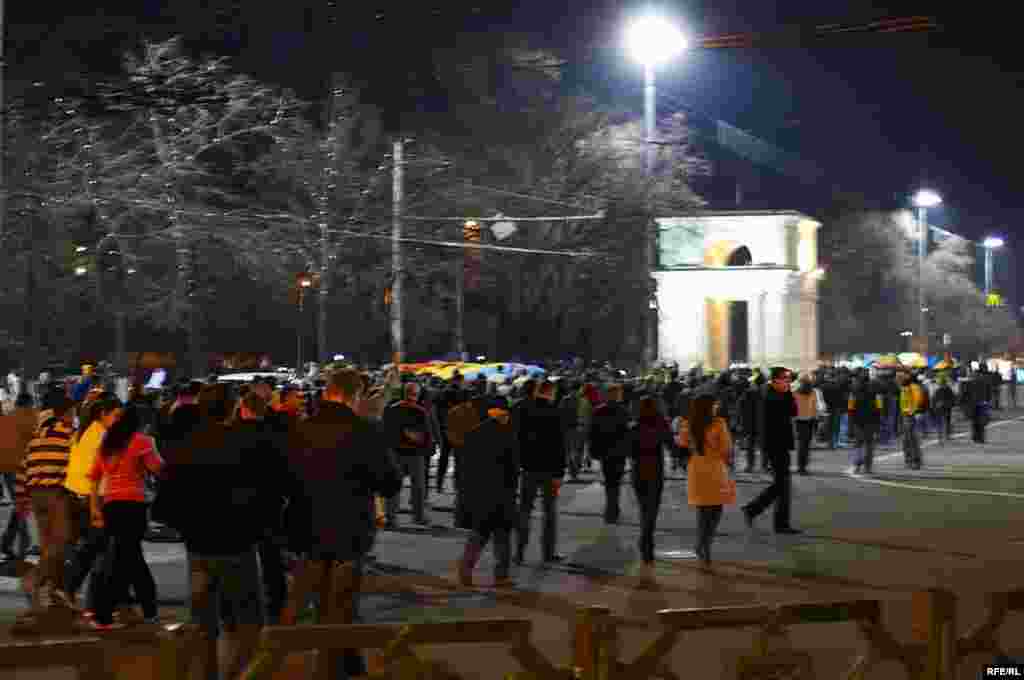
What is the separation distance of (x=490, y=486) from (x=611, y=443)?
6.26 metres

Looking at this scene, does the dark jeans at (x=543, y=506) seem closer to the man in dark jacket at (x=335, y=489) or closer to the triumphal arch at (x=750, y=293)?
the man in dark jacket at (x=335, y=489)

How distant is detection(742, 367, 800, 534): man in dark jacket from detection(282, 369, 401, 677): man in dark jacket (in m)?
9.09

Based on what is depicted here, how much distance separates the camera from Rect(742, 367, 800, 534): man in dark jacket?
1708cm

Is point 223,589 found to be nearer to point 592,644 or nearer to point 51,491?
point 592,644

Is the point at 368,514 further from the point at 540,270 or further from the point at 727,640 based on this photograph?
the point at 540,270

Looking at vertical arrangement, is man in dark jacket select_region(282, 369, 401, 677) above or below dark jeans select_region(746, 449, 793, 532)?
above

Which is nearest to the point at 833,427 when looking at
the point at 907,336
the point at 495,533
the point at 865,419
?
the point at 865,419

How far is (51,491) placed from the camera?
12109mm

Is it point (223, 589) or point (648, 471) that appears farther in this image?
point (648, 471)

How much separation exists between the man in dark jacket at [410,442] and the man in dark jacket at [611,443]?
2242 millimetres

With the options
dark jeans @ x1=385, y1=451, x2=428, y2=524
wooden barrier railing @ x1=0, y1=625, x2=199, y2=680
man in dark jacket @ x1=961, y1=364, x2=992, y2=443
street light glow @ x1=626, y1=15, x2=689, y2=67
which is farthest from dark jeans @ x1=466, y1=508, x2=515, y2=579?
man in dark jacket @ x1=961, y1=364, x2=992, y2=443

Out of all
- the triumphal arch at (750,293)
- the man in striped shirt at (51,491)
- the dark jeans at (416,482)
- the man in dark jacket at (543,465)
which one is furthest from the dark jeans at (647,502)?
the triumphal arch at (750,293)

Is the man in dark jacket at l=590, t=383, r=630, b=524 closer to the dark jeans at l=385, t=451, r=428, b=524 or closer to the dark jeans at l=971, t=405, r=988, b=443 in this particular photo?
the dark jeans at l=385, t=451, r=428, b=524

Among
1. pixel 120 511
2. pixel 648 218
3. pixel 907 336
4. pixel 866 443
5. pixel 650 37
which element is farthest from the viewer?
pixel 907 336
